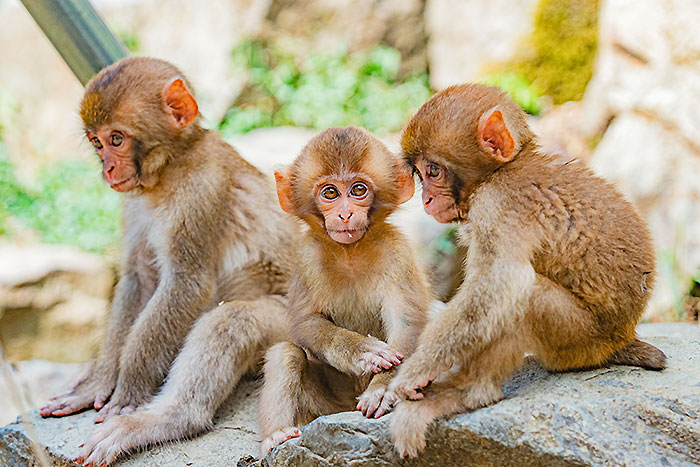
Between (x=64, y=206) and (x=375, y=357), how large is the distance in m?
8.26

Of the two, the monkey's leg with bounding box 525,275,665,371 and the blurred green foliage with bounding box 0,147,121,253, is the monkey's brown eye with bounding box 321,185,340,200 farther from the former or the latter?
the blurred green foliage with bounding box 0,147,121,253

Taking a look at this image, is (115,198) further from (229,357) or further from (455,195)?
(455,195)

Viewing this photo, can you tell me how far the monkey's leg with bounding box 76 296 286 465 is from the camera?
4.59 meters

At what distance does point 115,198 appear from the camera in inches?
424

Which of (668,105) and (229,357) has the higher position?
(229,357)

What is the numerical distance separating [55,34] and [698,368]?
15.1ft

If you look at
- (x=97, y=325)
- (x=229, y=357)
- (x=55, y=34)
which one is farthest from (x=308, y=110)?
(x=229, y=357)

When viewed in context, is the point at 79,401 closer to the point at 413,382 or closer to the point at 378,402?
the point at 378,402

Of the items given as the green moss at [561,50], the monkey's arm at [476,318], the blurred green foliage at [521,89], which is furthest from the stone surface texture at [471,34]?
the monkey's arm at [476,318]

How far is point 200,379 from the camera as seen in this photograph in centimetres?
476

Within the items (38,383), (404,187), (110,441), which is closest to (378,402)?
(404,187)

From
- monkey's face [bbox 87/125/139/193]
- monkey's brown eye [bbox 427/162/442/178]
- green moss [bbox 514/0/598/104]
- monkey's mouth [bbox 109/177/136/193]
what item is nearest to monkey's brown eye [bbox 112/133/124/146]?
monkey's face [bbox 87/125/139/193]

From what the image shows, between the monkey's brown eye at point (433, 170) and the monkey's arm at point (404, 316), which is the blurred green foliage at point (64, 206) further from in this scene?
the monkey's brown eye at point (433, 170)

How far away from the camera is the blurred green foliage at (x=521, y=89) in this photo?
1062 cm
